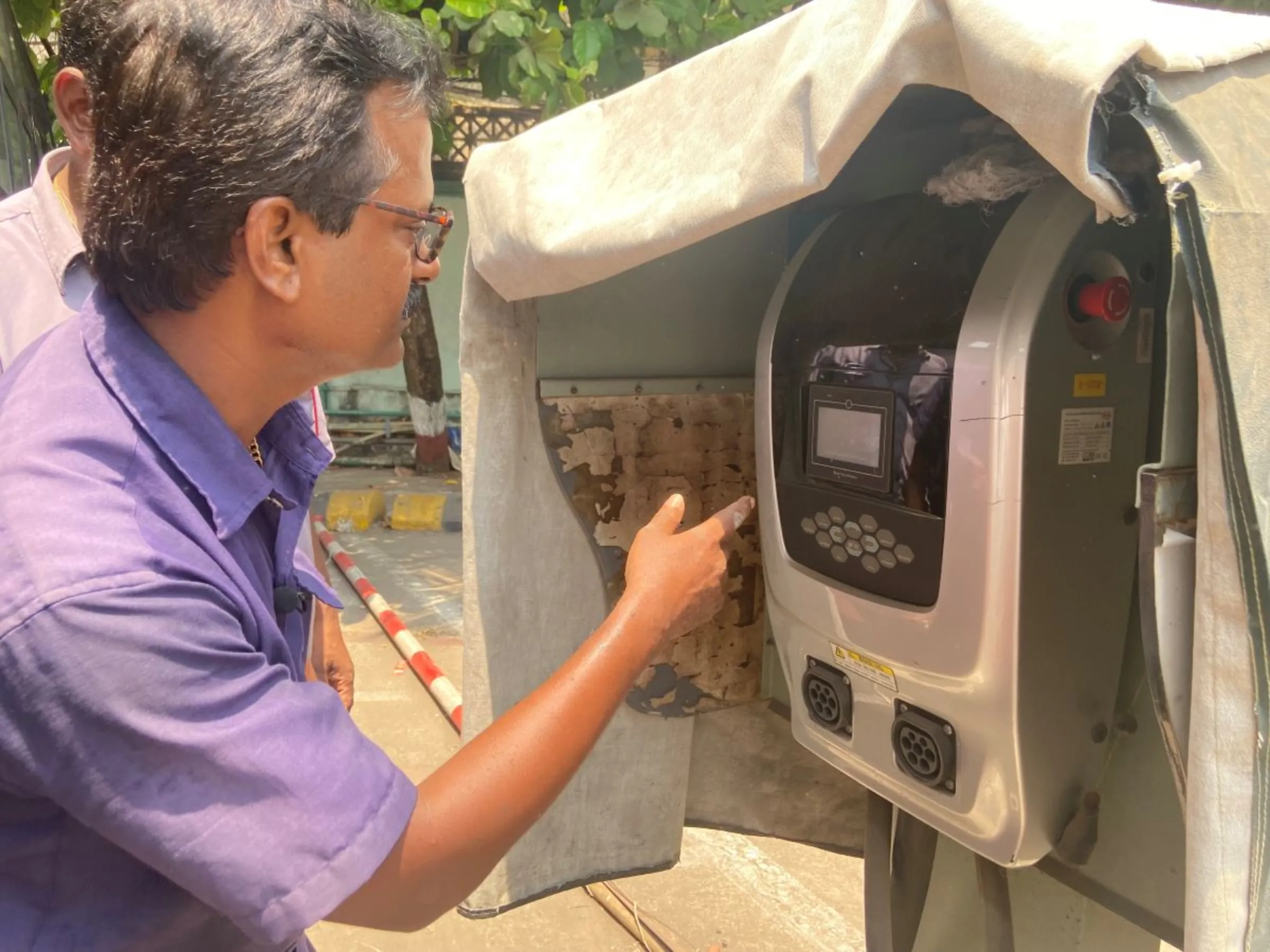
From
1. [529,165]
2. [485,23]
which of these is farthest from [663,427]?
[485,23]

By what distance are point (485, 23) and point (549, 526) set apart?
2.80 metres

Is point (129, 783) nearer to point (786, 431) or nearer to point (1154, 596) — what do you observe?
point (1154, 596)

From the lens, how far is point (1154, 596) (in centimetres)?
81

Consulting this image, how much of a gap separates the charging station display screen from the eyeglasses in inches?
23.1

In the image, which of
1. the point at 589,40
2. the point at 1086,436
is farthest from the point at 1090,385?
the point at 589,40

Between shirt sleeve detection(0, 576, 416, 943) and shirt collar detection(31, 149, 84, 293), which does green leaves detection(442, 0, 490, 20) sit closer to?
shirt collar detection(31, 149, 84, 293)

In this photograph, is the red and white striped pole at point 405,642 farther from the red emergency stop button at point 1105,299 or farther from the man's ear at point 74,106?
the red emergency stop button at point 1105,299

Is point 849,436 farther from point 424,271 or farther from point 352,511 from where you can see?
point 352,511

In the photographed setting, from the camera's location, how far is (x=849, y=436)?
1341 millimetres

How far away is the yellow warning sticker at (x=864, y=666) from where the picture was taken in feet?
4.37

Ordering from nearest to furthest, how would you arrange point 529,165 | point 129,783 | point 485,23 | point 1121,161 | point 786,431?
point 129,783, point 1121,161, point 529,165, point 786,431, point 485,23

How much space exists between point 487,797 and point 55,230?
1.22 metres

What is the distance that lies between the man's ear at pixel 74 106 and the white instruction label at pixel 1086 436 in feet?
4.20

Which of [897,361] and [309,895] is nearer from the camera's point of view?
[309,895]
